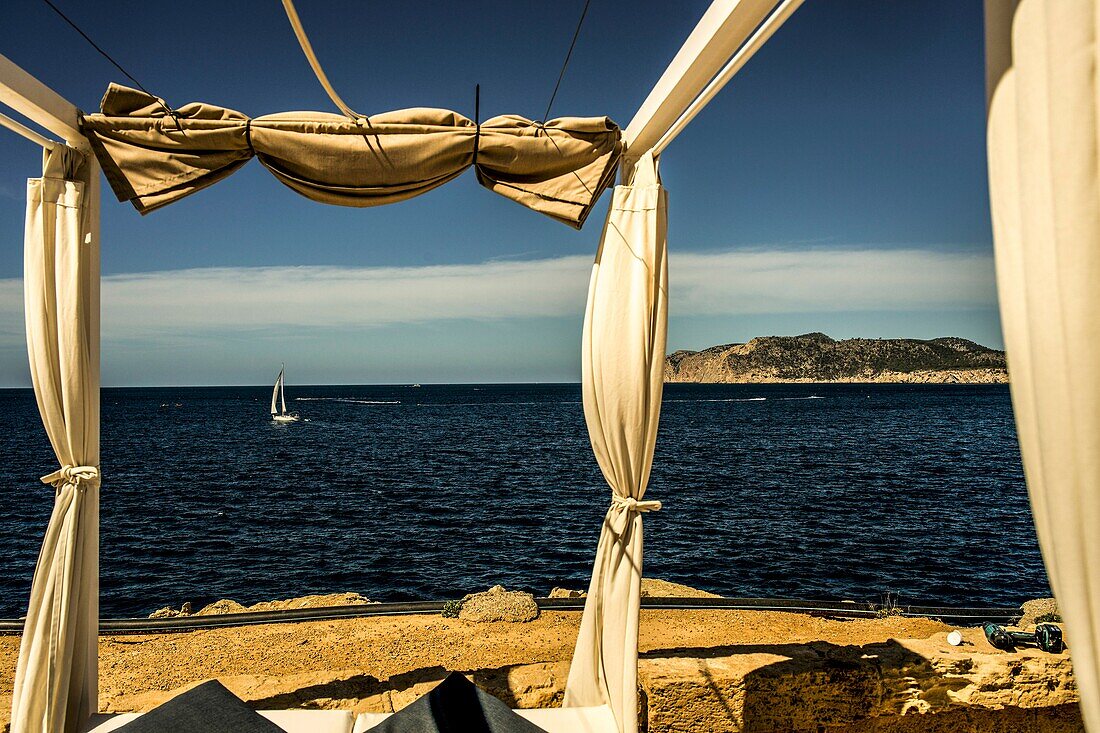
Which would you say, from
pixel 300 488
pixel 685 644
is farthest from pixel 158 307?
pixel 685 644

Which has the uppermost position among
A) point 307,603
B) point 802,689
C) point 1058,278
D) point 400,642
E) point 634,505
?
point 1058,278

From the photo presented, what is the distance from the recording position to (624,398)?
8.72 feet

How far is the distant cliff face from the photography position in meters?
88.8

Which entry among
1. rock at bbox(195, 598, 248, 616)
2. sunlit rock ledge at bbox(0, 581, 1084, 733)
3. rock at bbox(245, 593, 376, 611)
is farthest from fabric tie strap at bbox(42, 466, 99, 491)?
rock at bbox(195, 598, 248, 616)

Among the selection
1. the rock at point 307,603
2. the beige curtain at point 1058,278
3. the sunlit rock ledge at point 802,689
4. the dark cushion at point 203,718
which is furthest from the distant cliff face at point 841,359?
the beige curtain at point 1058,278

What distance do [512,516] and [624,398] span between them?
15.5 meters

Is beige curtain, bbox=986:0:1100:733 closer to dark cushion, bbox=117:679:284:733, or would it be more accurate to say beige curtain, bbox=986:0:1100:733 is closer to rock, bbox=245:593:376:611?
dark cushion, bbox=117:679:284:733

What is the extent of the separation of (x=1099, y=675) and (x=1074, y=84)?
69 centimetres

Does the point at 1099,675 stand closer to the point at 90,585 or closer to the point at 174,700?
the point at 174,700

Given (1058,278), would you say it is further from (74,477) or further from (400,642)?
(400,642)

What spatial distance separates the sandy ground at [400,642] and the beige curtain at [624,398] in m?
1.97

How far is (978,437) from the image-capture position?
125 ft

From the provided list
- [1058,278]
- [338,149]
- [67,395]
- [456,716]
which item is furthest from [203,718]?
[1058,278]

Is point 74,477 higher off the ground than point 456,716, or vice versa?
point 74,477
